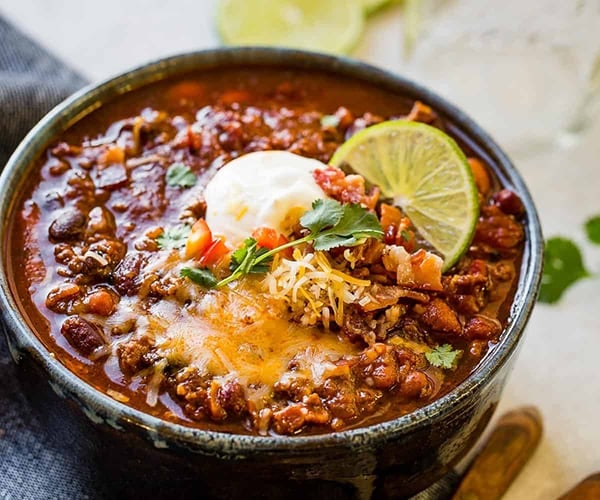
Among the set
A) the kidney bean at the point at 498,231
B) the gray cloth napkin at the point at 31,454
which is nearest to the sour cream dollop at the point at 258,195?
the kidney bean at the point at 498,231

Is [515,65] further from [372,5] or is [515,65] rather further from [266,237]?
[266,237]

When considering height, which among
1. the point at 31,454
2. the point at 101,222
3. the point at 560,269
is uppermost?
the point at 101,222

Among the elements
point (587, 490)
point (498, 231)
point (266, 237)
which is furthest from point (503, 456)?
point (266, 237)

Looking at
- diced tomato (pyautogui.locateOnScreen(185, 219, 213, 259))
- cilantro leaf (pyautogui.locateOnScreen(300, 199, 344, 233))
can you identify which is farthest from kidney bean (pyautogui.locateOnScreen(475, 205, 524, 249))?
diced tomato (pyautogui.locateOnScreen(185, 219, 213, 259))

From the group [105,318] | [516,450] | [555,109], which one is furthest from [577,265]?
[105,318]

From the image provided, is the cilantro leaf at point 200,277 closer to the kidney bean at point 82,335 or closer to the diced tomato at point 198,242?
the diced tomato at point 198,242

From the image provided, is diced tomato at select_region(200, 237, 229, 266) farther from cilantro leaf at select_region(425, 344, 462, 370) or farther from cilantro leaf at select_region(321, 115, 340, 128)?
cilantro leaf at select_region(321, 115, 340, 128)
